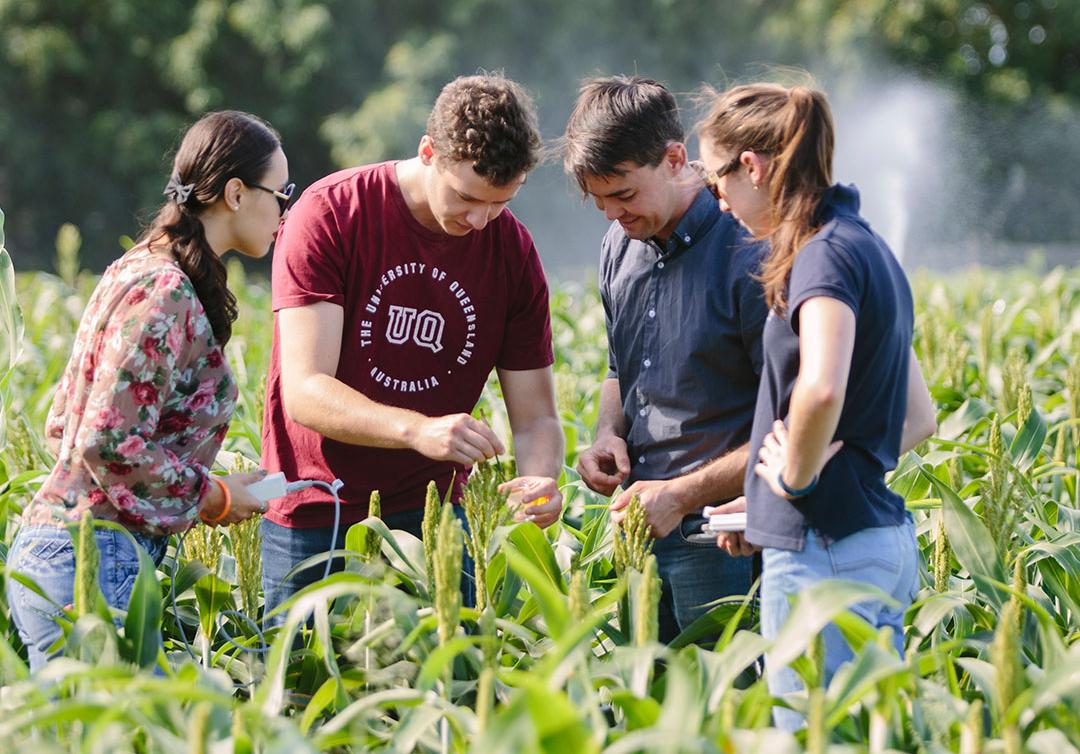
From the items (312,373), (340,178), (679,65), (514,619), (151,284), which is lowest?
(514,619)

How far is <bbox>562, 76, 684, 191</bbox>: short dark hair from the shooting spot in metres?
2.89

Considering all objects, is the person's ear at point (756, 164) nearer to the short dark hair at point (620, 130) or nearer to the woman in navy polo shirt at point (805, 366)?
the woman in navy polo shirt at point (805, 366)

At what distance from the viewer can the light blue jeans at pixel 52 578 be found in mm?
2393

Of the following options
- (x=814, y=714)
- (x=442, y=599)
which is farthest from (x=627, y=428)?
(x=814, y=714)

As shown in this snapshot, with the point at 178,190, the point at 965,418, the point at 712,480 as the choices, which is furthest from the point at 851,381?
the point at 965,418

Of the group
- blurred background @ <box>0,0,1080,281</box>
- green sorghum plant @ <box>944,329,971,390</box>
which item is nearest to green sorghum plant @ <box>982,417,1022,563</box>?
green sorghum plant @ <box>944,329,971,390</box>

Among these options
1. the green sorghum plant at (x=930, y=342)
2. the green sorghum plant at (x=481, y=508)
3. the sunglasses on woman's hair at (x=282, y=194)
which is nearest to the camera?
the green sorghum plant at (x=481, y=508)

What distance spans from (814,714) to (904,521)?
82cm

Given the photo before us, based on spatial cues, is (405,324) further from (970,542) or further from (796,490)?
(970,542)

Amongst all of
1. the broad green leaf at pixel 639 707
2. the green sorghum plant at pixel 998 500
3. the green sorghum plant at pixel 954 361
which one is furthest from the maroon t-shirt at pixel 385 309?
the green sorghum plant at pixel 954 361

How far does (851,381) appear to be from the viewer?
91.7 inches

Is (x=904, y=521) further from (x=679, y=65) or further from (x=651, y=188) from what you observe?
(x=679, y=65)

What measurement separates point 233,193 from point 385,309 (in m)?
0.53

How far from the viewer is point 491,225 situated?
10.6 feet
